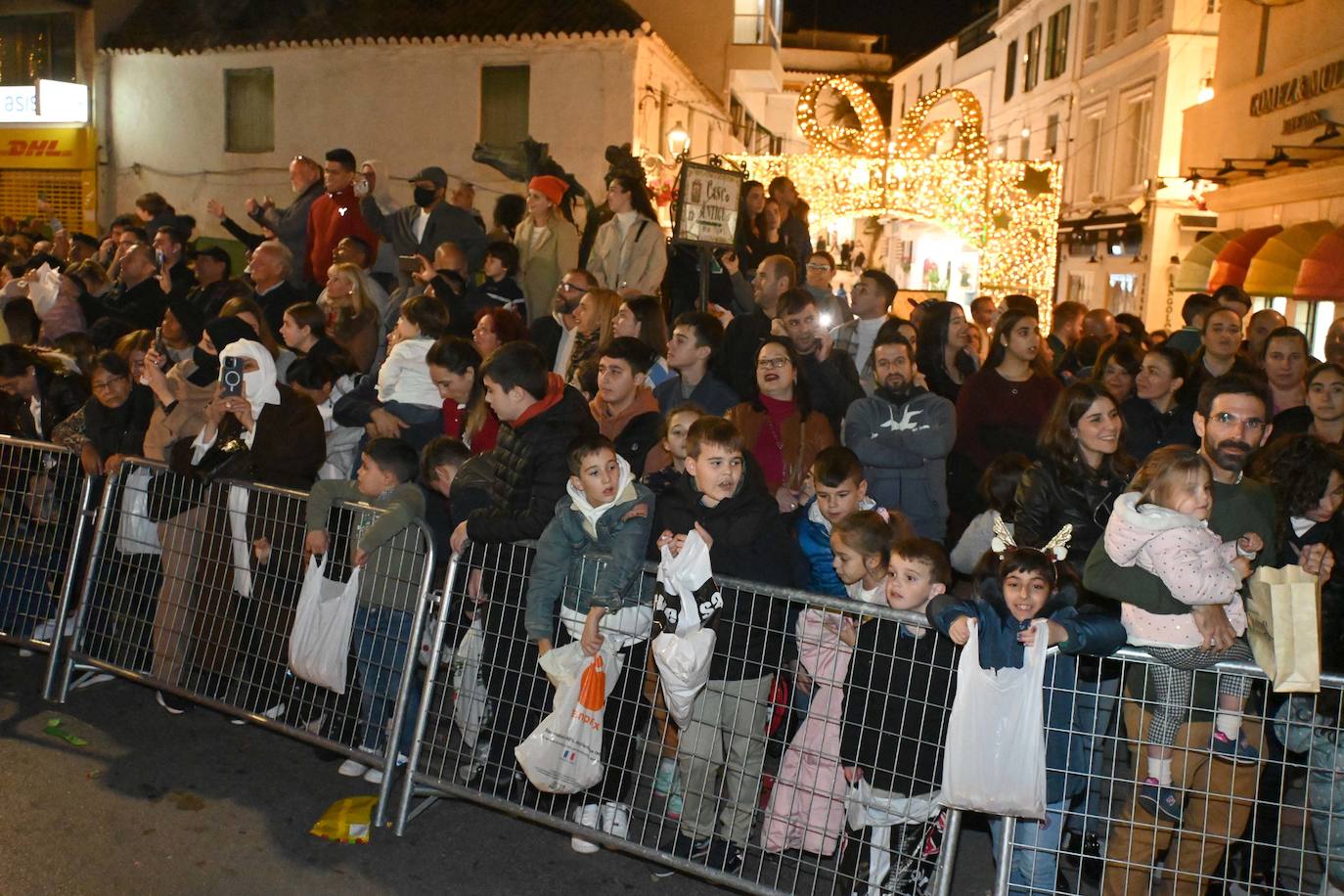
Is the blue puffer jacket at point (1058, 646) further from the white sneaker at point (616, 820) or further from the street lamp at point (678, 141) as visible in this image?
the street lamp at point (678, 141)

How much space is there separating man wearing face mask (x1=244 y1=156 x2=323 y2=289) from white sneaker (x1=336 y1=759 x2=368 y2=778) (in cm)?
584

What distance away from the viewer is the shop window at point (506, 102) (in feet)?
64.4

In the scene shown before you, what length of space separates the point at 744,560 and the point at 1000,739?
1270 mm

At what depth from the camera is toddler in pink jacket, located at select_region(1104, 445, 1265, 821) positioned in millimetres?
3779

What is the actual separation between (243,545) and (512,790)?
1770 mm

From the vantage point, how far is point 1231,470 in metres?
4.40

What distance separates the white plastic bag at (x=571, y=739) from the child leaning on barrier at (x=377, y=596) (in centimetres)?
83

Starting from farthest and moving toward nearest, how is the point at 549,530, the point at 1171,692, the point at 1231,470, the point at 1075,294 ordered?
the point at 1075,294 → the point at 549,530 → the point at 1231,470 → the point at 1171,692

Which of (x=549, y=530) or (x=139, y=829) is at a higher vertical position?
(x=549, y=530)

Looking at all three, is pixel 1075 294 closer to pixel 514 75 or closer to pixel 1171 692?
pixel 514 75

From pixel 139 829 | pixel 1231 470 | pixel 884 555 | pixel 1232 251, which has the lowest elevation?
pixel 139 829

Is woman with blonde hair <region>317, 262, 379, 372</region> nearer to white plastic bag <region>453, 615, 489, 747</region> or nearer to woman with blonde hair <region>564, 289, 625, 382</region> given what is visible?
woman with blonde hair <region>564, 289, 625, 382</region>

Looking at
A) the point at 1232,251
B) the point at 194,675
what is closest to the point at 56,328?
the point at 194,675

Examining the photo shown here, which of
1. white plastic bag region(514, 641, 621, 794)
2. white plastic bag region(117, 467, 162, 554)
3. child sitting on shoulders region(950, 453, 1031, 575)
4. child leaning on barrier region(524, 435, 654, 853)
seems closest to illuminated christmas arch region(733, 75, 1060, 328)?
child sitting on shoulders region(950, 453, 1031, 575)
